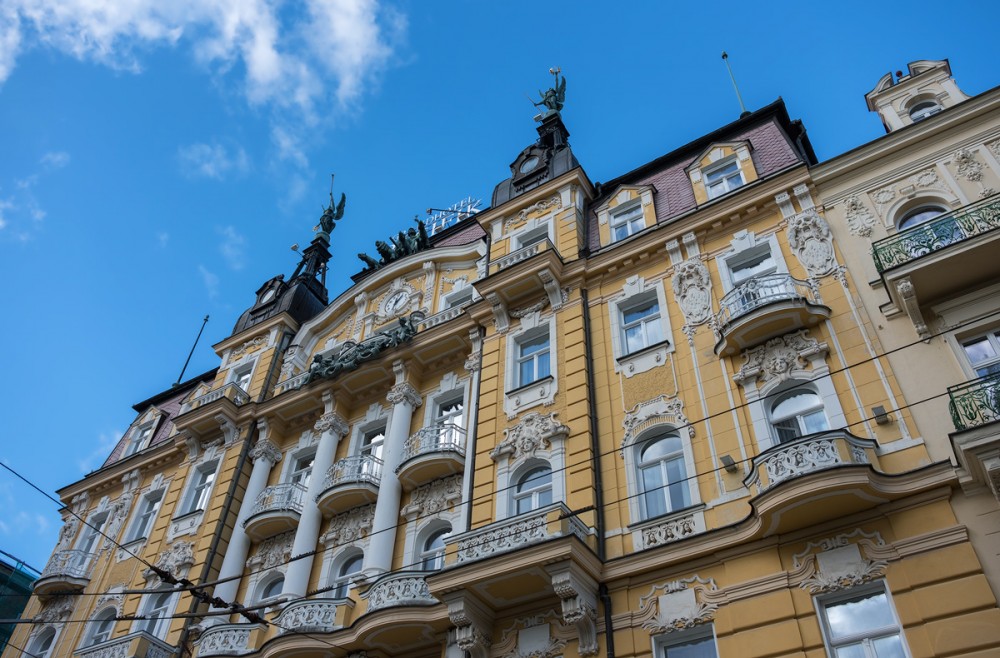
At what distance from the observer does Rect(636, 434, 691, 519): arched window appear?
16945 millimetres

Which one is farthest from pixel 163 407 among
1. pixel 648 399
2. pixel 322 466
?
pixel 648 399

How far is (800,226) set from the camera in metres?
19.7

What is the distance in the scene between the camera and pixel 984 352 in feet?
51.4

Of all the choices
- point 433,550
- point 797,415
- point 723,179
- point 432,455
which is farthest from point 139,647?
point 723,179

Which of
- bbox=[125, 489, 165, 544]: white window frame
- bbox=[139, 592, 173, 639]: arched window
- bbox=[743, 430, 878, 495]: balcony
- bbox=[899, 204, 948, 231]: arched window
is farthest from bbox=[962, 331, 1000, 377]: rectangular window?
bbox=[125, 489, 165, 544]: white window frame

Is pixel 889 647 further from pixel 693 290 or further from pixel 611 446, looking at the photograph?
Result: pixel 693 290

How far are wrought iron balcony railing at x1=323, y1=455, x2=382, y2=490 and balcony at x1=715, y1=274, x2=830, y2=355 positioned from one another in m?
10.1

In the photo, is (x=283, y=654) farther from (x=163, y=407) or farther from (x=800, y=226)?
(x=163, y=407)

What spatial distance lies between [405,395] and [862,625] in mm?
13934

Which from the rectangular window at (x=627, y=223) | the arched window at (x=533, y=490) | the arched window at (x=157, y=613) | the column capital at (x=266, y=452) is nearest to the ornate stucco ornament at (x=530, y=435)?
the arched window at (x=533, y=490)

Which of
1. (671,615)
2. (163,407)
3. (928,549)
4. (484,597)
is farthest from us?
(163,407)

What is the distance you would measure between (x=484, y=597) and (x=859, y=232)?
11610 millimetres

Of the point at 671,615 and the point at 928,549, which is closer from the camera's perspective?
the point at 928,549

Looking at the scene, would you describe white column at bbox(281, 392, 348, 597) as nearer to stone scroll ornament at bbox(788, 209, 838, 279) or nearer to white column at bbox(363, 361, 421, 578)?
white column at bbox(363, 361, 421, 578)
